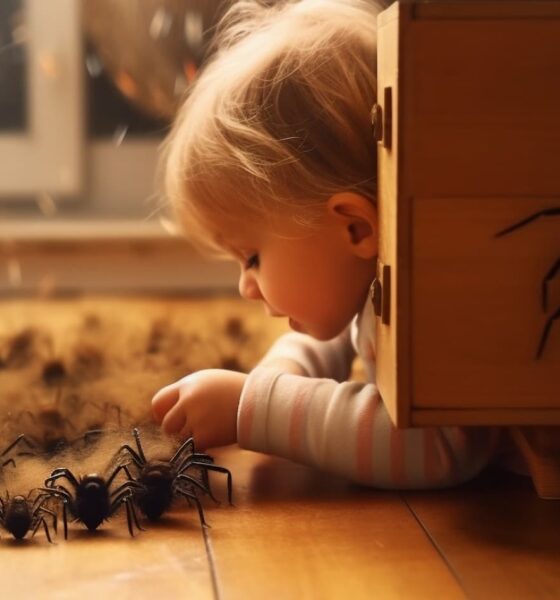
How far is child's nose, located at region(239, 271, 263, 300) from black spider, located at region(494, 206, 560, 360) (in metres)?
0.38

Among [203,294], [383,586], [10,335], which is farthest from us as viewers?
[203,294]

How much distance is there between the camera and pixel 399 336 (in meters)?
0.90

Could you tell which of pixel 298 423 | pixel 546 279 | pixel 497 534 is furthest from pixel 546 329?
pixel 298 423

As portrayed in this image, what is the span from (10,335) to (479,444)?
95 centimetres

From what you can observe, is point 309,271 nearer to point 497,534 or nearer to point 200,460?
point 200,460

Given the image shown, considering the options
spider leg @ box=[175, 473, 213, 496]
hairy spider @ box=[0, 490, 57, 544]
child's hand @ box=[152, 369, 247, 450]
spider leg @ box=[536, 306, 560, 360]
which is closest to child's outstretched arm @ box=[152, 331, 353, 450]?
child's hand @ box=[152, 369, 247, 450]

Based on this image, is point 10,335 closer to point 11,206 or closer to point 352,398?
point 11,206

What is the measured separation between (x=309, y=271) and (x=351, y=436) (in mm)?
174

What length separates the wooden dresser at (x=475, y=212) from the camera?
868mm

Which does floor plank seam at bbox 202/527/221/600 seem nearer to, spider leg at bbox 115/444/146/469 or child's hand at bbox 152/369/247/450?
spider leg at bbox 115/444/146/469

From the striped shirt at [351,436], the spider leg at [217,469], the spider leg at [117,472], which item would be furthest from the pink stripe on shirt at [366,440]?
the spider leg at [117,472]

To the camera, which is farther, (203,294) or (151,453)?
(203,294)

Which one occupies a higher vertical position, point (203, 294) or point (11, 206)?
point (11, 206)

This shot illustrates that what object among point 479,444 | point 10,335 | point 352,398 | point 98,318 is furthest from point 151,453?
point 98,318
